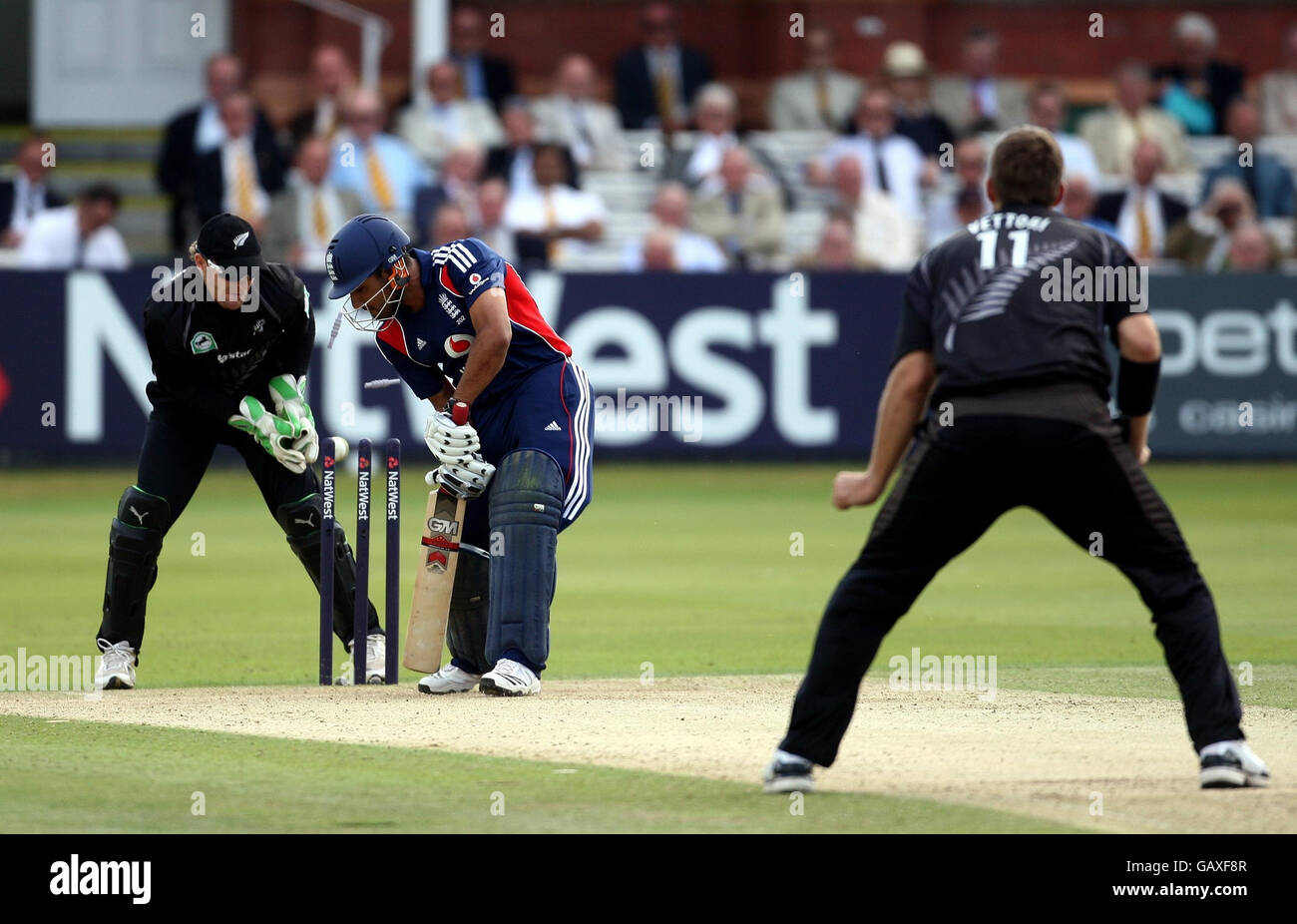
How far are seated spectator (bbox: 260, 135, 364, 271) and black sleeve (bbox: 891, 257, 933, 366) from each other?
47.2ft

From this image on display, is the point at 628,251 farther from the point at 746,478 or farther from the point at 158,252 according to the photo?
the point at 158,252

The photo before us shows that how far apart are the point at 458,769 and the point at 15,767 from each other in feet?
5.08

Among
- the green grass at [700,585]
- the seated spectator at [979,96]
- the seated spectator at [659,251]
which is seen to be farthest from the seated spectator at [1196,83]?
the seated spectator at [659,251]

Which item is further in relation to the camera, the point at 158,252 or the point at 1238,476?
the point at 158,252

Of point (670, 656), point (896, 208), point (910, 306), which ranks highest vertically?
point (896, 208)

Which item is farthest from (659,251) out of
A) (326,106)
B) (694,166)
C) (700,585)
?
(700,585)

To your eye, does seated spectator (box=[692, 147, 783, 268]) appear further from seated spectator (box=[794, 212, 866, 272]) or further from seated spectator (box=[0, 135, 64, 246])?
seated spectator (box=[0, 135, 64, 246])

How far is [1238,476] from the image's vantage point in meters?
20.6

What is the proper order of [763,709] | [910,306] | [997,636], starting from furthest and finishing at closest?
[997,636], [763,709], [910,306]

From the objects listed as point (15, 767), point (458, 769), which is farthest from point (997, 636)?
point (15, 767)

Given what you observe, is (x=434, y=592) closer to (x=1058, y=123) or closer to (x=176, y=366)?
(x=176, y=366)

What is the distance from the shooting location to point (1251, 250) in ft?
68.8

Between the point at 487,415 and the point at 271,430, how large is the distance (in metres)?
1.04

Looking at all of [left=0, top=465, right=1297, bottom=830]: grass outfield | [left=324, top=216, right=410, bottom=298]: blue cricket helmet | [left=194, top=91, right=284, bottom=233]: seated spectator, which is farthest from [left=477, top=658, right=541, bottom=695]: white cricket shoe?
[left=194, top=91, right=284, bottom=233]: seated spectator
